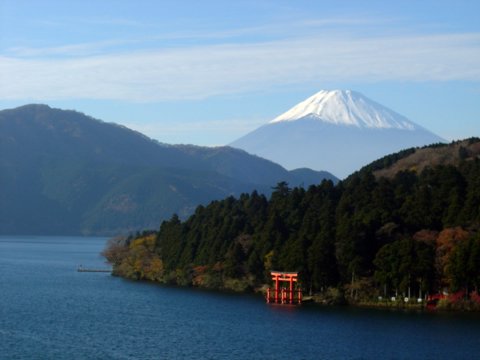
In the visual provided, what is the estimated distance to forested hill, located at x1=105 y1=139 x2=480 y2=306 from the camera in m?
58.7

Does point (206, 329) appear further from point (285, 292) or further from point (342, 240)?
point (342, 240)

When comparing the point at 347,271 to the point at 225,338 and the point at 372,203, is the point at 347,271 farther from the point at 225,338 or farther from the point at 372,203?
the point at 225,338

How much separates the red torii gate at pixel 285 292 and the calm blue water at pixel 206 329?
1050 mm

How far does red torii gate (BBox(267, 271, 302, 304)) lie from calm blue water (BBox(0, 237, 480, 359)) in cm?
105

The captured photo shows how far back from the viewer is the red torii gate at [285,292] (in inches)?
2432

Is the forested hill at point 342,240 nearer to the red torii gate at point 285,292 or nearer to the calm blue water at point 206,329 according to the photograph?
the red torii gate at point 285,292

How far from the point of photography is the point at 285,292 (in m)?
62.1

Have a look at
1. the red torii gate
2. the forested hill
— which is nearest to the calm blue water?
the red torii gate

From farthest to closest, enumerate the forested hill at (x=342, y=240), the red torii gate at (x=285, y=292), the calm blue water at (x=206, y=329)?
1. the red torii gate at (x=285, y=292)
2. the forested hill at (x=342, y=240)
3. the calm blue water at (x=206, y=329)

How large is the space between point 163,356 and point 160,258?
1664 inches

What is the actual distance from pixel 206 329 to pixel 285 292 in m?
13.4

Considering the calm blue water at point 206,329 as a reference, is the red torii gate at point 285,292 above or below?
above

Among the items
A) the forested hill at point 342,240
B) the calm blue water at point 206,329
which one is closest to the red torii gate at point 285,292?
the calm blue water at point 206,329

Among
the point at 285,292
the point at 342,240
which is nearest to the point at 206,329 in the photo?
the point at 285,292
